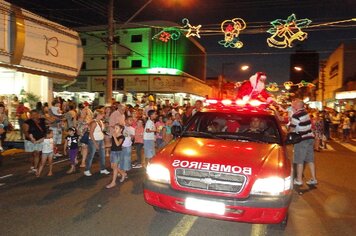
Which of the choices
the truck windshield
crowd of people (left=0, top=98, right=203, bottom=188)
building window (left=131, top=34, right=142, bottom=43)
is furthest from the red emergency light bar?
building window (left=131, top=34, right=142, bottom=43)

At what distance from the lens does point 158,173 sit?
196 inches

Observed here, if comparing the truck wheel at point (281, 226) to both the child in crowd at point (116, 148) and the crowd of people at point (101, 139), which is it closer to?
the crowd of people at point (101, 139)

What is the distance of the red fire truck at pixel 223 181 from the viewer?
4539 mm

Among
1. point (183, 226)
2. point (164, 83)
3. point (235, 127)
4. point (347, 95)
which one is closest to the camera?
point (183, 226)

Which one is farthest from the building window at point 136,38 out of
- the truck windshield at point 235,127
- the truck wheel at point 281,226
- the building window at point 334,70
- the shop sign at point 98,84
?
the truck wheel at point 281,226

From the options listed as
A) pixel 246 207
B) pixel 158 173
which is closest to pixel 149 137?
pixel 158 173

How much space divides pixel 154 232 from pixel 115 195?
2.16 metres

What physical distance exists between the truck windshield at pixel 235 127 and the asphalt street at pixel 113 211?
1.37 metres

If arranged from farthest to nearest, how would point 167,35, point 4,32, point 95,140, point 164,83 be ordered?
point 164,83, point 167,35, point 4,32, point 95,140

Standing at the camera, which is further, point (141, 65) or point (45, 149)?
point (141, 65)

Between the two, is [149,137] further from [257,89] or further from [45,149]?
[257,89]

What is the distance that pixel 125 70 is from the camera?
38812 millimetres

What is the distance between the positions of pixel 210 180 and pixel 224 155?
1.53 feet

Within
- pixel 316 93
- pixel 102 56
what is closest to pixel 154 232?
pixel 102 56
